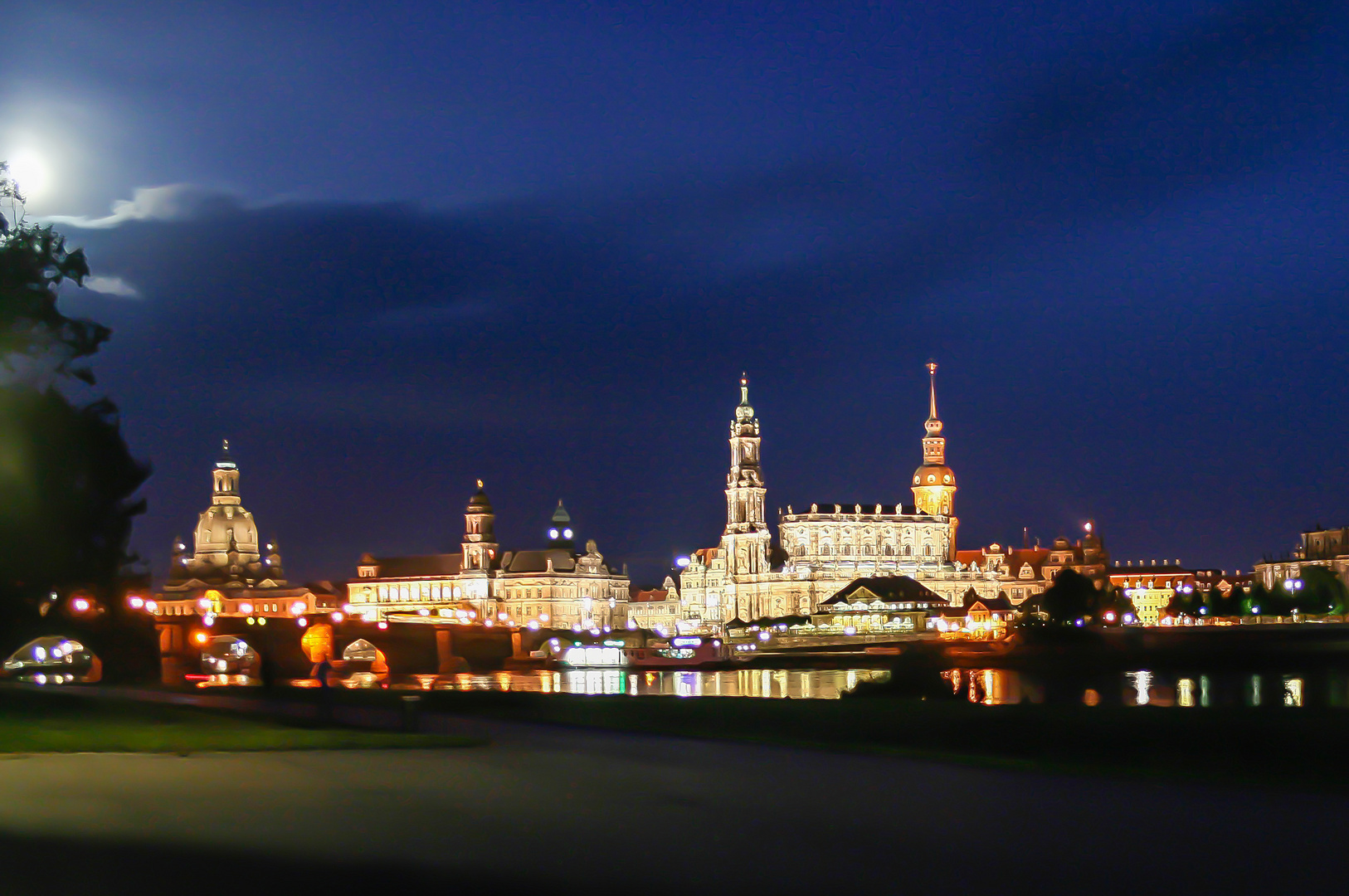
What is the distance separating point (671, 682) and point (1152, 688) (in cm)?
4224

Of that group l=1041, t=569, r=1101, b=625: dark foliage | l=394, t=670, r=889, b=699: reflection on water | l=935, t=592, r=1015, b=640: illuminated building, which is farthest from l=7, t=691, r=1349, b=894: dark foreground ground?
l=935, t=592, r=1015, b=640: illuminated building

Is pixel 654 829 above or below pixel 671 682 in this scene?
above

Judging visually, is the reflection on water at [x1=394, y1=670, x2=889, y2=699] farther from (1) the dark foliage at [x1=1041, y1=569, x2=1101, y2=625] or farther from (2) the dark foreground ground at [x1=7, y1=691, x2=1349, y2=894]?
(2) the dark foreground ground at [x1=7, y1=691, x2=1349, y2=894]

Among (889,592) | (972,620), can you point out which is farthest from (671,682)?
(972,620)

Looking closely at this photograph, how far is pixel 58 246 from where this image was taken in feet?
120

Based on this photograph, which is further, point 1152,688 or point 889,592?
point 889,592

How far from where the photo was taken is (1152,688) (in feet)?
206

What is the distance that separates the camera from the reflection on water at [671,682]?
263 ft

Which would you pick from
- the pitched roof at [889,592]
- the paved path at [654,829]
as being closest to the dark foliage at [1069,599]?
the pitched roof at [889,592]

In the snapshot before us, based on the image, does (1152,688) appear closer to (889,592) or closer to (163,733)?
Answer: (163,733)

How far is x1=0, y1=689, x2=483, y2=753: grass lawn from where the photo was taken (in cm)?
2577

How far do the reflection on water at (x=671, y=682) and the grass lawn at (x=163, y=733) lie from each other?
35.7m

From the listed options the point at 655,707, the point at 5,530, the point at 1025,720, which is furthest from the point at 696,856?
the point at 5,530

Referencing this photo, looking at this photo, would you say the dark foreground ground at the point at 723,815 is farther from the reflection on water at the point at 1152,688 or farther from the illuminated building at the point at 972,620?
the illuminated building at the point at 972,620
